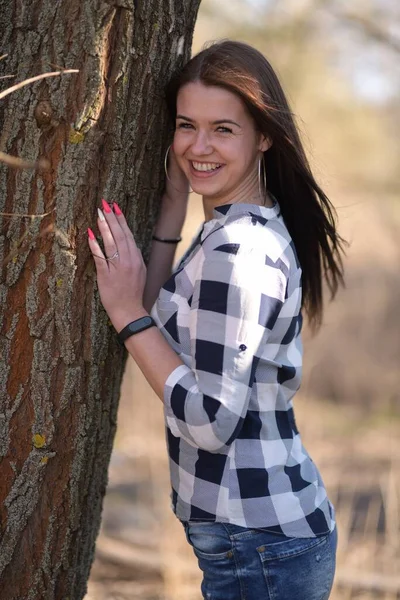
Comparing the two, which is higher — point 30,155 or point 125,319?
point 30,155

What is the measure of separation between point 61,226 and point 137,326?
328mm

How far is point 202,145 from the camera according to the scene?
201 cm

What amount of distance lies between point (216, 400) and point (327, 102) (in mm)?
9083

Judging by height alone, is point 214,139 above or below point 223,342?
above

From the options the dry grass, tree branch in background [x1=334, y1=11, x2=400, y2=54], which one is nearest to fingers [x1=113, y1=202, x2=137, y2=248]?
the dry grass

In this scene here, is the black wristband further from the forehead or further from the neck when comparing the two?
the forehead

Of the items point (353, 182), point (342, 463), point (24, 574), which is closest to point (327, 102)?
point (353, 182)

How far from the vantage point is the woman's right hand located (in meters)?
2.23

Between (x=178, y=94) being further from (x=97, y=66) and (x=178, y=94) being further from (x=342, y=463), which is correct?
(x=342, y=463)

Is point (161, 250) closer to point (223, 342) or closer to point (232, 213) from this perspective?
point (232, 213)

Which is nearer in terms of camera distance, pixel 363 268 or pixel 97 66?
pixel 97 66

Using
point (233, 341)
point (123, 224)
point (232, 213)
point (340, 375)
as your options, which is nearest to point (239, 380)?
point (233, 341)

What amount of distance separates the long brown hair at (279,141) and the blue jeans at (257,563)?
808 millimetres

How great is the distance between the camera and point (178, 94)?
2.05 m
